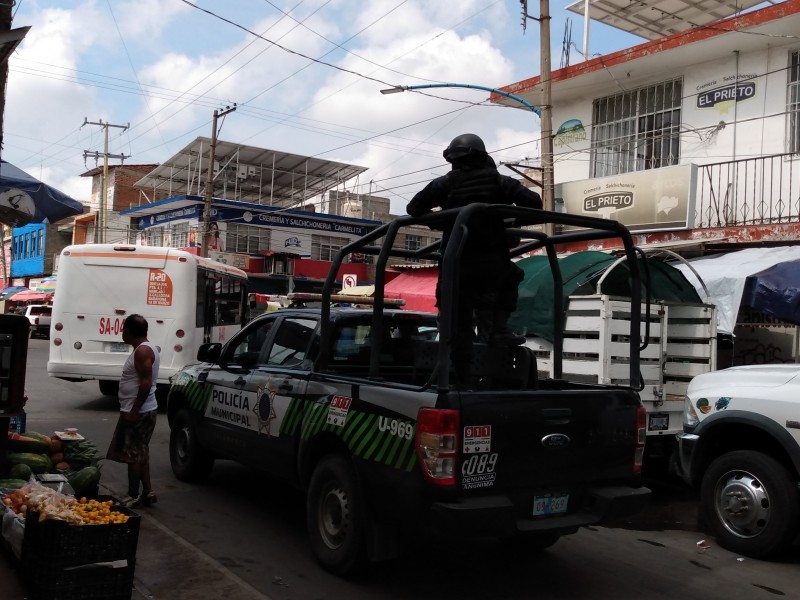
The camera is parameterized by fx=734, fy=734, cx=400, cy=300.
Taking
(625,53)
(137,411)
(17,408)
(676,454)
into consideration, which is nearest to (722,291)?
(676,454)

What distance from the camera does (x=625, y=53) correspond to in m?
14.4

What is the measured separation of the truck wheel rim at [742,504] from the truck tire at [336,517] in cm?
318

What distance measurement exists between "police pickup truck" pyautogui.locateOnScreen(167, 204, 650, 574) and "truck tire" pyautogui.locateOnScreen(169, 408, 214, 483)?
3.46 feet

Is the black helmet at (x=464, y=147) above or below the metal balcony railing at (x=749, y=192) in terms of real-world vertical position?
below

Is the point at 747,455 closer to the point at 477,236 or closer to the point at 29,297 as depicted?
the point at 477,236

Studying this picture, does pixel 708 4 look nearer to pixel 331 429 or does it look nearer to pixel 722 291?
pixel 722 291

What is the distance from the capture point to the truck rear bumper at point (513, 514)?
159 inches

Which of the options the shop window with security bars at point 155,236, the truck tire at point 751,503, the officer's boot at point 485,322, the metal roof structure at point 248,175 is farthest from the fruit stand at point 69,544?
the shop window with security bars at point 155,236

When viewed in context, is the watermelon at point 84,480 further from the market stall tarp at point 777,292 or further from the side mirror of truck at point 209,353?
the market stall tarp at point 777,292

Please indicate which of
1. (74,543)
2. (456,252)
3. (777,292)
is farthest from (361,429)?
(777,292)

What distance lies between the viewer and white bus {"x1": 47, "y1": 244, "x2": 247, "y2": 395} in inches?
470

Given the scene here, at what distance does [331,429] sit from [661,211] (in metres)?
10.7

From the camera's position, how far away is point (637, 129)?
1539 cm

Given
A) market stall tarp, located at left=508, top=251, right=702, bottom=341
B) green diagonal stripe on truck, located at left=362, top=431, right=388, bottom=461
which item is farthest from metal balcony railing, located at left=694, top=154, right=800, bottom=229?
green diagonal stripe on truck, located at left=362, top=431, right=388, bottom=461
